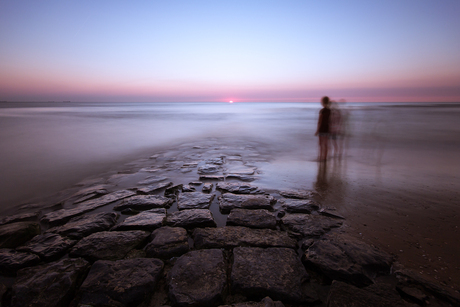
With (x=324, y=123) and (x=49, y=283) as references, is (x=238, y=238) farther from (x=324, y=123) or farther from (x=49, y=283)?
(x=324, y=123)

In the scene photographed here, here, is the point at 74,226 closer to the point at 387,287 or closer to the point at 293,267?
the point at 293,267

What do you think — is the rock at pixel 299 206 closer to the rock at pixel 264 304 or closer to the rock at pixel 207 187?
the rock at pixel 207 187

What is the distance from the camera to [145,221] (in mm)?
→ 2953

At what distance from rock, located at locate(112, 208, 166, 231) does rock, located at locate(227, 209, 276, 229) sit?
100 centimetres

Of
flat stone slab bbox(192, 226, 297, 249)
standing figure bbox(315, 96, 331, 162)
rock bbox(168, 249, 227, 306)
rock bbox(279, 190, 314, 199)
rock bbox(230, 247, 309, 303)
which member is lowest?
rock bbox(279, 190, 314, 199)

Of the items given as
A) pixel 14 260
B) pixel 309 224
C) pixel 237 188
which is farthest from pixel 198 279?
pixel 237 188

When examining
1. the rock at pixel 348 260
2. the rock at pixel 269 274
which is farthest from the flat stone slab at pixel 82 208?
the rock at pixel 348 260

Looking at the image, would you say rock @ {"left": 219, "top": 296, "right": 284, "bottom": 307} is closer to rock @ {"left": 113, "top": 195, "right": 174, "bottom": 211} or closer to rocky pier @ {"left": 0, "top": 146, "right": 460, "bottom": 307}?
rocky pier @ {"left": 0, "top": 146, "right": 460, "bottom": 307}

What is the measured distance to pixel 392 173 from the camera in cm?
518

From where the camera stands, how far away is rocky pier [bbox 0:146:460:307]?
5.81 ft

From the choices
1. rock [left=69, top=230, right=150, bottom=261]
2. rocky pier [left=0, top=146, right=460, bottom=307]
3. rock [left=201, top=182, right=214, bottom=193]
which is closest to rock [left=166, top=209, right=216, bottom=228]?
rocky pier [left=0, top=146, right=460, bottom=307]

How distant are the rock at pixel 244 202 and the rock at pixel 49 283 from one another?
1.93m

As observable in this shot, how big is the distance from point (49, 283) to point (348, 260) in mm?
2819

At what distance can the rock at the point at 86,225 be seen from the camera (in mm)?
2681
